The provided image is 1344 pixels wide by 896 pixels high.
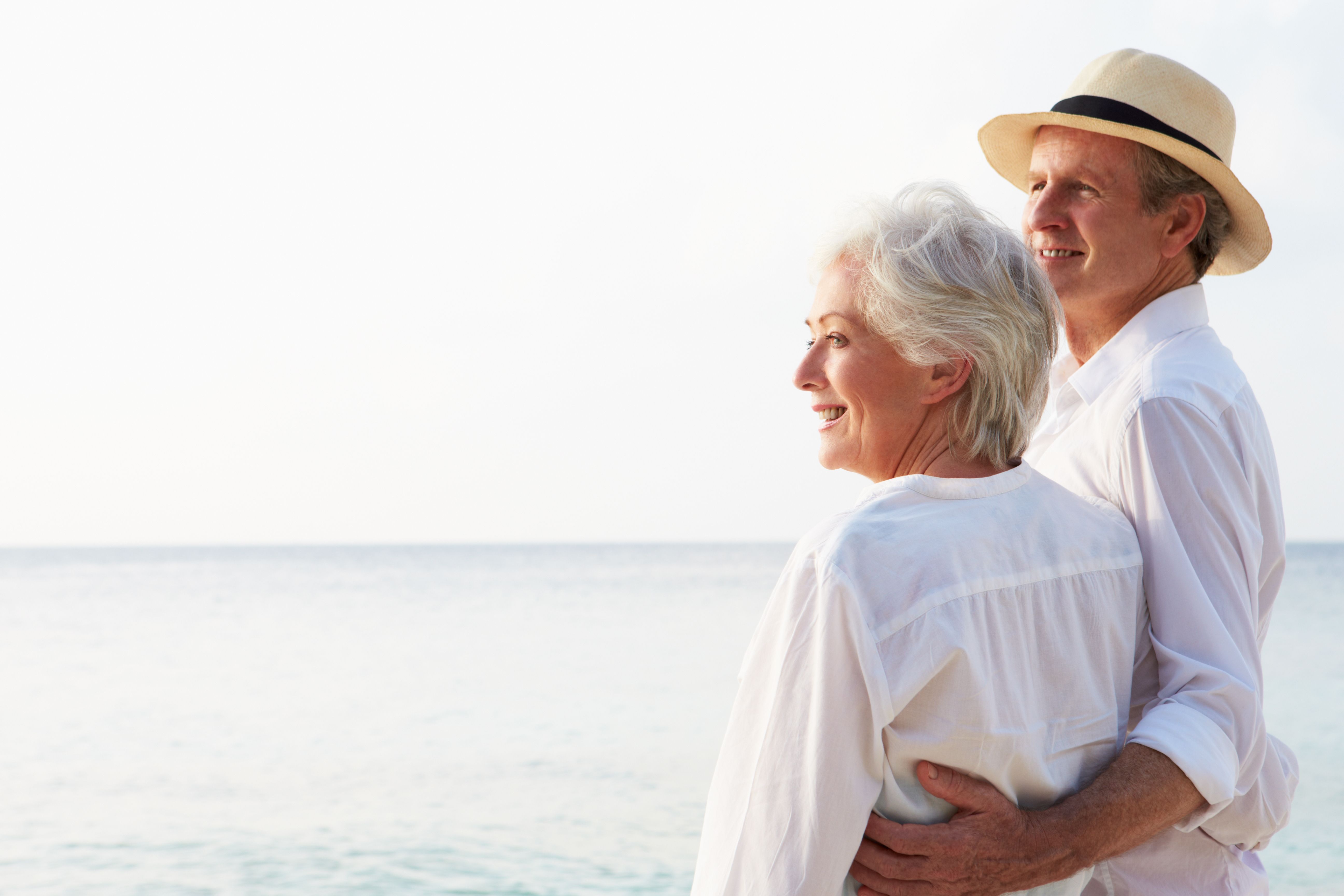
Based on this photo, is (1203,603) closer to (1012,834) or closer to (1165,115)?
(1012,834)

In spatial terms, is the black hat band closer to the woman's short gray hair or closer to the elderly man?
the elderly man

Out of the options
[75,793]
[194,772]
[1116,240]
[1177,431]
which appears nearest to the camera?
[1177,431]

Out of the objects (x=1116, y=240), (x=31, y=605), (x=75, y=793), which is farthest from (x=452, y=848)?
(x=31, y=605)

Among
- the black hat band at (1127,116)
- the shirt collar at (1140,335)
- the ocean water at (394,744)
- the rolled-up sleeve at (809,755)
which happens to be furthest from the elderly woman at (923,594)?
the ocean water at (394,744)

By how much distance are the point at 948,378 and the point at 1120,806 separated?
654 millimetres

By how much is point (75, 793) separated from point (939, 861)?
12.9 m

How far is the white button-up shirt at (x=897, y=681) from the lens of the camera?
1.32 meters

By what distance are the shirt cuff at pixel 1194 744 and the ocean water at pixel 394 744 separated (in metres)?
7.46

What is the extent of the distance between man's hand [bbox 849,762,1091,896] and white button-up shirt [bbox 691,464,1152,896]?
0.03m

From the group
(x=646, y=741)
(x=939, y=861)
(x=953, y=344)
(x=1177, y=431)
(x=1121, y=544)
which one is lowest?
(x=646, y=741)

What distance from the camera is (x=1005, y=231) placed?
1626 mm

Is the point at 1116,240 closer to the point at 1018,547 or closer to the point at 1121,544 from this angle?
the point at 1121,544

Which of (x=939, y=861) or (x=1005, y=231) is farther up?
(x=1005, y=231)

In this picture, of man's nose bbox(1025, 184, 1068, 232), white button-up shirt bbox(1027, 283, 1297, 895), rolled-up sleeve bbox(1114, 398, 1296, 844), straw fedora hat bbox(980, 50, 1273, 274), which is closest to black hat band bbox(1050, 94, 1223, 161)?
straw fedora hat bbox(980, 50, 1273, 274)
